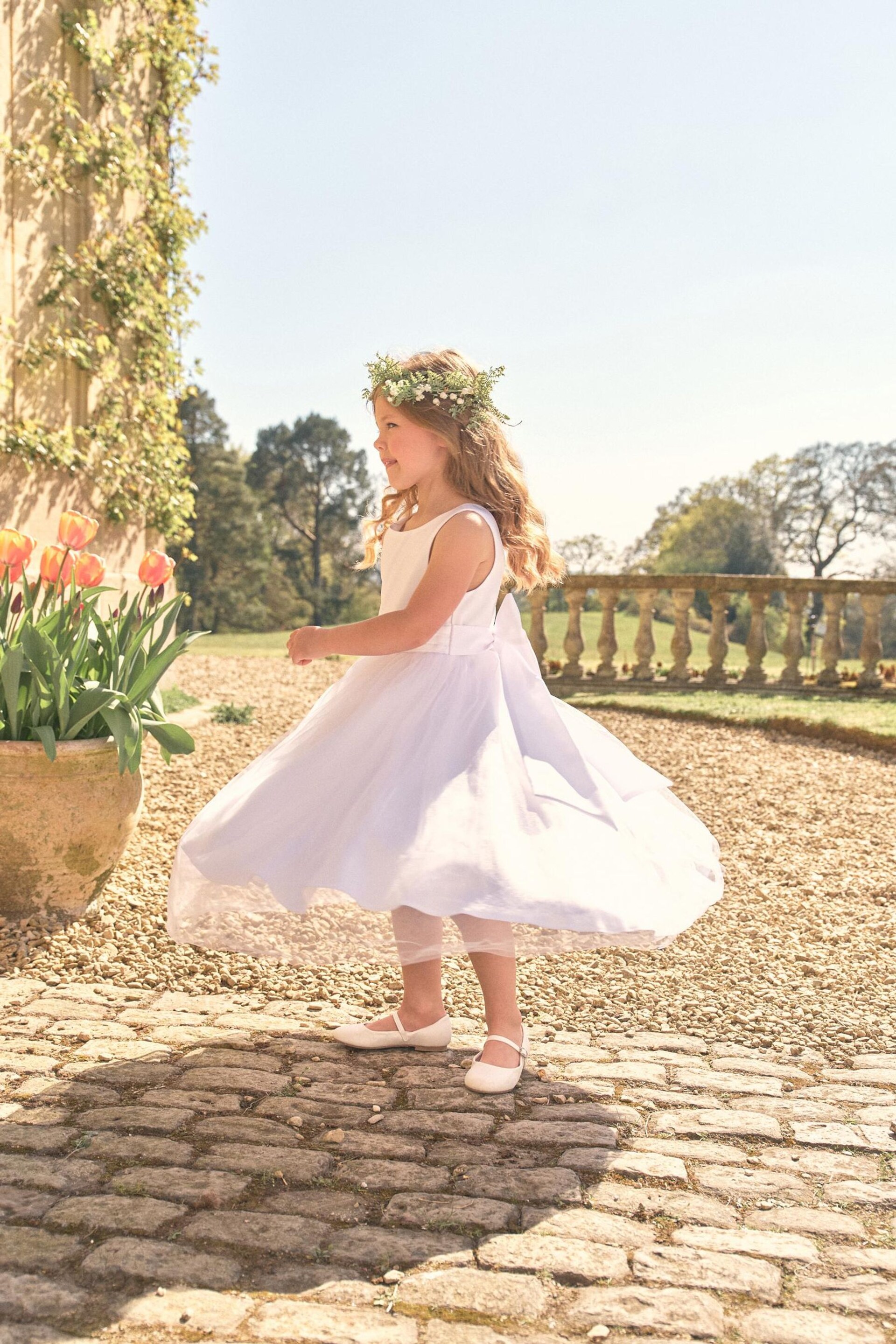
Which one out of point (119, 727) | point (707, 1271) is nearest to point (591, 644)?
point (119, 727)

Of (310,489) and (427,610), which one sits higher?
(310,489)

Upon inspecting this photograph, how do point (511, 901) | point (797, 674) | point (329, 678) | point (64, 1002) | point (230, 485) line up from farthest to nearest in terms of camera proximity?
1. point (230, 485)
2. point (329, 678)
3. point (797, 674)
4. point (64, 1002)
5. point (511, 901)

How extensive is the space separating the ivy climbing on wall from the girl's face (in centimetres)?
521

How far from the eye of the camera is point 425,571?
2.54 metres

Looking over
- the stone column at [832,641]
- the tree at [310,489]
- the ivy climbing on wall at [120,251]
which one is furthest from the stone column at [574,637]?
the tree at [310,489]

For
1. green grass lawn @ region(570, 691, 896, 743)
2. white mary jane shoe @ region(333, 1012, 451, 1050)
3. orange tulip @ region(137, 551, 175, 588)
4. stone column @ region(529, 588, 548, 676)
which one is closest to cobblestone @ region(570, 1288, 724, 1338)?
white mary jane shoe @ region(333, 1012, 451, 1050)

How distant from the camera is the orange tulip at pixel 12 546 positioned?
331cm

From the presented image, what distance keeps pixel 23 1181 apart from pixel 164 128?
882 centimetres

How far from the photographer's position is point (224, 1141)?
2158 mm

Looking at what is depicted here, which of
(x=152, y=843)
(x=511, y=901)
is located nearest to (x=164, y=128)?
(x=152, y=843)

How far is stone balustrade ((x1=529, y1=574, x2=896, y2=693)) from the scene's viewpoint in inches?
402

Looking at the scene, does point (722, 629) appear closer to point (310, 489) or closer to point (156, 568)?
point (156, 568)

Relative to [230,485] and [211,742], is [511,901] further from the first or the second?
[230,485]

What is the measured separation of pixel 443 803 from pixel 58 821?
1.70 metres
